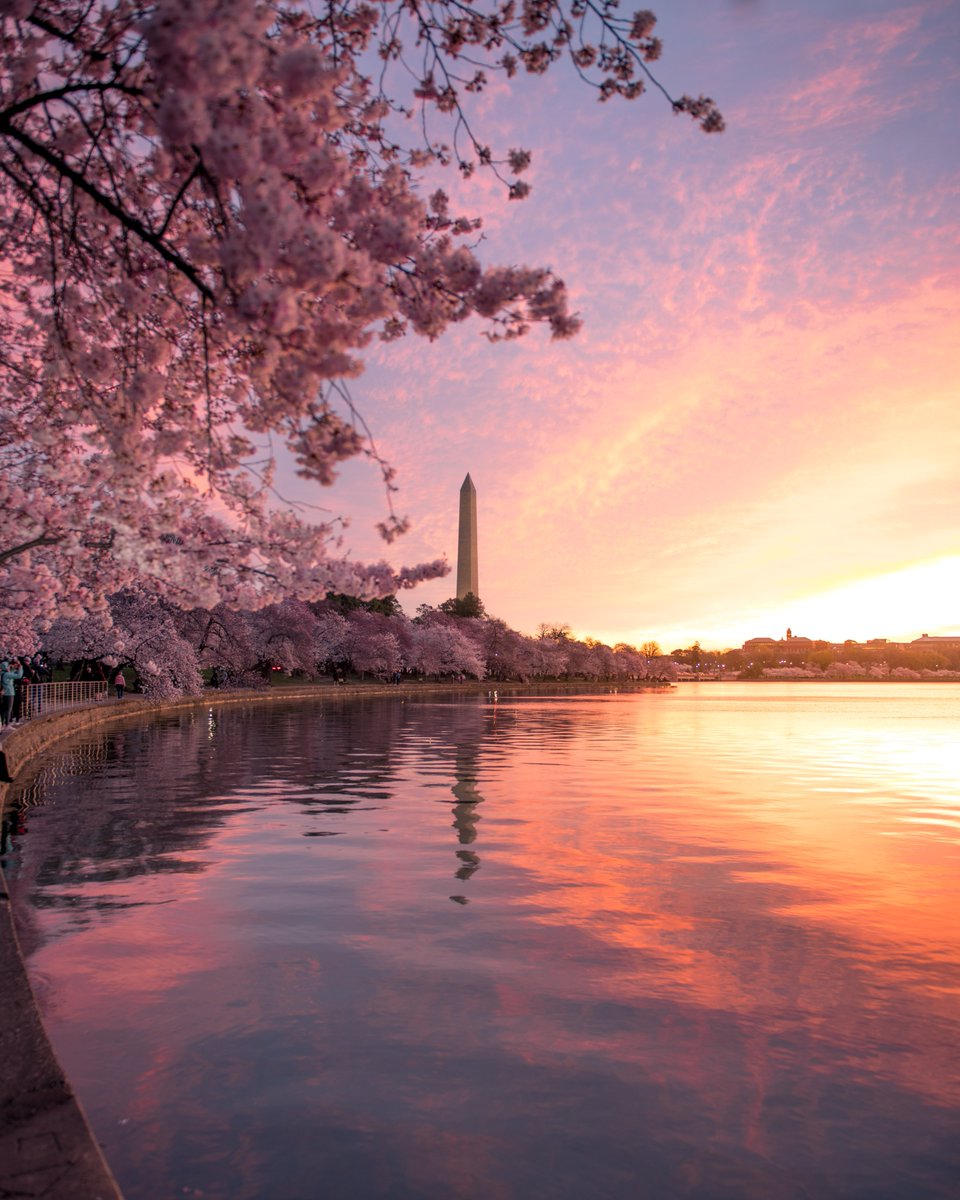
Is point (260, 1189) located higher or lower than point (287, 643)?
lower

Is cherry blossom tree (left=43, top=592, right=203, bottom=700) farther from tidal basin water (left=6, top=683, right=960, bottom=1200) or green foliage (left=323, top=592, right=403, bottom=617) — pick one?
green foliage (left=323, top=592, right=403, bottom=617)

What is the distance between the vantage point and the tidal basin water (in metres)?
5.30

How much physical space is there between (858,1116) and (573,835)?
31.2 feet

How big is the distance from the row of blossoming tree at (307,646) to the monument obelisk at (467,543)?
5.30 metres

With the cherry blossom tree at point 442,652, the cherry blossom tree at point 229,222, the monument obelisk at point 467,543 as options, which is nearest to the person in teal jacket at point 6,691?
the cherry blossom tree at point 229,222

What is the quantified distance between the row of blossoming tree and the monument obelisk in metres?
5.30

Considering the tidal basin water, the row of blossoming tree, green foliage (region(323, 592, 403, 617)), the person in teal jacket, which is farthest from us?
green foliage (region(323, 592, 403, 617))

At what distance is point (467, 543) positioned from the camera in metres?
129

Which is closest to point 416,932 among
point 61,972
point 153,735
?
point 61,972

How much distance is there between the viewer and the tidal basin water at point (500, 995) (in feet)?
17.4

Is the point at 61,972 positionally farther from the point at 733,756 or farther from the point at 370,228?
the point at 733,756

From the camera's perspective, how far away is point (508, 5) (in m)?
6.73

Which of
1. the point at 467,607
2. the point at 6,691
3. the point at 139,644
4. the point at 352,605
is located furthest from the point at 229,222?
the point at 467,607

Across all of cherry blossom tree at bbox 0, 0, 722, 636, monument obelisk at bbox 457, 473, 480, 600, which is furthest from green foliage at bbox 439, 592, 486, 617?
cherry blossom tree at bbox 0, 0, 722, 636
